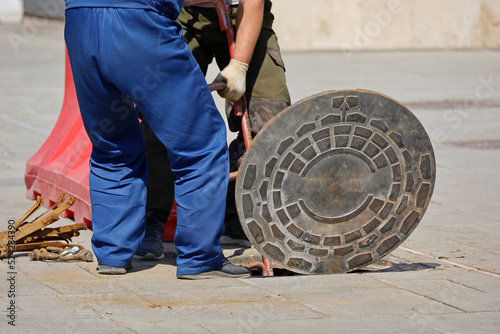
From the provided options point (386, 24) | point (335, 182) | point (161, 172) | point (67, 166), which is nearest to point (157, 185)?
point (161, 172)

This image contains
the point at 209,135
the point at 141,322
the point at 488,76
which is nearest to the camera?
the point at 141,322

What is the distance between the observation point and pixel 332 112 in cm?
412

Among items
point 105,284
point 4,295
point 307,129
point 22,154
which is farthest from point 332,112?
point 22,154

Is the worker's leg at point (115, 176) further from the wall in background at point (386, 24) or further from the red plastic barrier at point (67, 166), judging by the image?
the wall in background at point (386, 24)

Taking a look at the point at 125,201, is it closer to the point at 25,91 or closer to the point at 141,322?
the point at 141,322

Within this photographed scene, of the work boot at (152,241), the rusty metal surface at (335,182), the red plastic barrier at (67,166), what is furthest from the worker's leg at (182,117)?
the red plastic barrier at (67,166)

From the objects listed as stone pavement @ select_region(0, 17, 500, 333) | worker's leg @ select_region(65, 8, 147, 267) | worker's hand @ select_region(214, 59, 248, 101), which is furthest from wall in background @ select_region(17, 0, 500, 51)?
worker's leg @ select_region(65, 8, 147, 267)

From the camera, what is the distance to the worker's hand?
4359 millimetres

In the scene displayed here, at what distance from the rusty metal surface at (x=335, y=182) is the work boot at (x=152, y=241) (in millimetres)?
673

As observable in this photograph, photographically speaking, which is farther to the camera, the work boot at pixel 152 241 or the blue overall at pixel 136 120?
the work boot at pixel 152 241

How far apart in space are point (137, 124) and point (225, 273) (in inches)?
32.2

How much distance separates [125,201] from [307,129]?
0.93m

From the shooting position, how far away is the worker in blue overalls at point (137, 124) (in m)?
3.86

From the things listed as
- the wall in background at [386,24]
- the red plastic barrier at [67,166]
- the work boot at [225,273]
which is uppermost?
the wall in background at [386,24]
